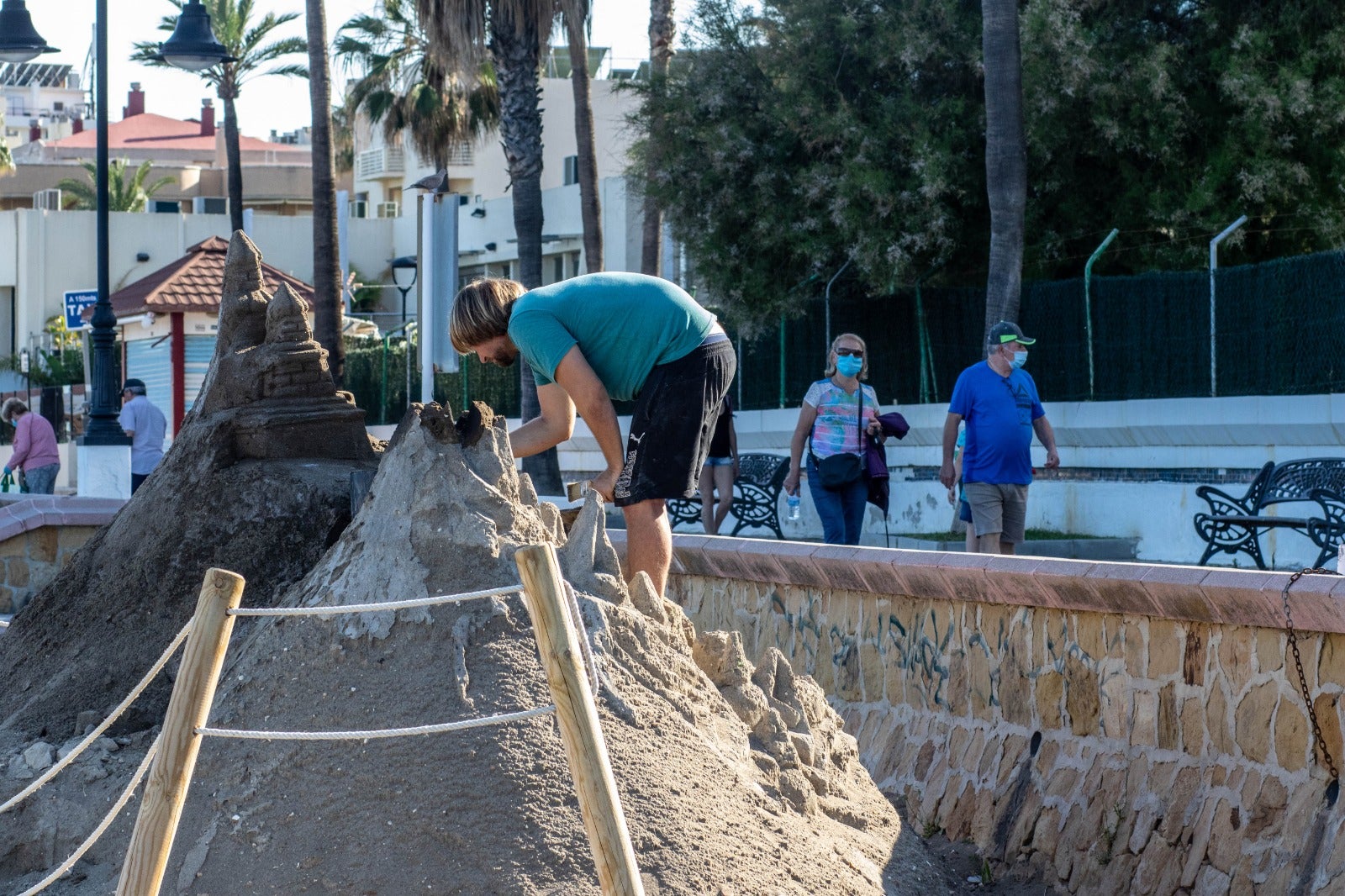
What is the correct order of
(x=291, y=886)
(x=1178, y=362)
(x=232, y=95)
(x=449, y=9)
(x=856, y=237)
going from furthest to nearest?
(x=232, y=95) < (x=449, y=9) < (x=856, y=237) < (x=1178, y=362) < (x=291, y=886)

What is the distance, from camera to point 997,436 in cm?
914

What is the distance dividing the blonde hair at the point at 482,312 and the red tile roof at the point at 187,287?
17.1m

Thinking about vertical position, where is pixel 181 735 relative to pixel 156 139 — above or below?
Answer: below

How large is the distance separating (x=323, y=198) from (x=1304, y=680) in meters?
16.3

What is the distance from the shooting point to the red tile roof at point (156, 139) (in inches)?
2613

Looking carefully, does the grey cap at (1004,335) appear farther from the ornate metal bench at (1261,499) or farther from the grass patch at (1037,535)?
the grass patch at (1037,535)

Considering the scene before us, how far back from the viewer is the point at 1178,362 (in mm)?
14086

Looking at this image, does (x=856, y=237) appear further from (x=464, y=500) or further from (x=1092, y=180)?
(x=464, y=500)

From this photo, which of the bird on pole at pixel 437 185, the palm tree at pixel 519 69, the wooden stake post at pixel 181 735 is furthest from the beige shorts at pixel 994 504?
the palm tree at pixel 519 69

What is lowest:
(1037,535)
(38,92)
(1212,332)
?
(1037,535)

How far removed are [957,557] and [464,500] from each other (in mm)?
2278

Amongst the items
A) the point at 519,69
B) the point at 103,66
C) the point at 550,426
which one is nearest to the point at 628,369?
the point at 550,426

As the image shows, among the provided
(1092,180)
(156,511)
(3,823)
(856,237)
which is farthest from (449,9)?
(3,823)

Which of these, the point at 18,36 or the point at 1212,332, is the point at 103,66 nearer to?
the point at 18,36
